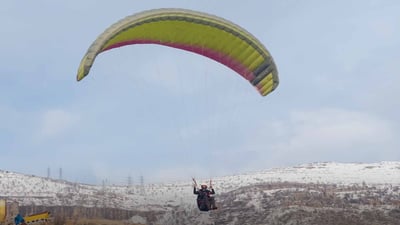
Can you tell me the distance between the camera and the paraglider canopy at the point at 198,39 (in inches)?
514

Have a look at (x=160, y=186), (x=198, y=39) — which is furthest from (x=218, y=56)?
(x=160, y=186)

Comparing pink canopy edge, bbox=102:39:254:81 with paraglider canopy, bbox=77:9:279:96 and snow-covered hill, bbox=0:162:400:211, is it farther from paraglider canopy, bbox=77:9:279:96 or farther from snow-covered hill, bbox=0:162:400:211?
snow-covered hill, bbox=0:162:400:211

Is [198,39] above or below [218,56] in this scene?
above

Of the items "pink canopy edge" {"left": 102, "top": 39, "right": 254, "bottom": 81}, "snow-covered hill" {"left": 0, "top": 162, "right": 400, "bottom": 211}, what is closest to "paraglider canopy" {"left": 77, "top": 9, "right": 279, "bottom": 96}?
"pink canopy edge" {"left": 102, "top": 39, "right": 254, "bottom": 81}

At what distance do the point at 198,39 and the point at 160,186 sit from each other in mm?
37458

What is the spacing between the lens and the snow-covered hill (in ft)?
127

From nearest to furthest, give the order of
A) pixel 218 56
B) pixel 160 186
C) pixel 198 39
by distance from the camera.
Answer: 1. pixel 198 39
2. pixel 218 56
3. pixel 160 186

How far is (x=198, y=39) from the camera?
15148 mm

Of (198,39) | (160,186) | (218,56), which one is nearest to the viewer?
(198,39)

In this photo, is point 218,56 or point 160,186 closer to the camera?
point 218,56

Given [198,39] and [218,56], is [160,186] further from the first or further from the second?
[198,39]

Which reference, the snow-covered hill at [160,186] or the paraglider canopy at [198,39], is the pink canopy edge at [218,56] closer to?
the paraglider canopy at [198,39]

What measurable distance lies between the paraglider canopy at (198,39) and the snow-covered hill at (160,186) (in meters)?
21.1

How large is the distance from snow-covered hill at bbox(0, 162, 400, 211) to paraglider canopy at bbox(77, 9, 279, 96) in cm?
2109
